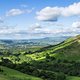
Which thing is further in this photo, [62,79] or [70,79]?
[70,79]

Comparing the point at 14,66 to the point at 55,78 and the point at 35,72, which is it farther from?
the point at 55,78

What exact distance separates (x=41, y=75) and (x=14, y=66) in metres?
21.8

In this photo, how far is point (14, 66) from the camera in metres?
151

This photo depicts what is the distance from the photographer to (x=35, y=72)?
449 feet

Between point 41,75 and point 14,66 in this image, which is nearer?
point 41,75

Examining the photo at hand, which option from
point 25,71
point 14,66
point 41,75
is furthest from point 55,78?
point 14,66

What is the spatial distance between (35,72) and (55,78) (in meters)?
11.2

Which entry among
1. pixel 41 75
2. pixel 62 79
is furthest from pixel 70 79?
pixel 41 75

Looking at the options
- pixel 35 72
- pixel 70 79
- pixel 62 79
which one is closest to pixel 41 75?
pixel 35 72

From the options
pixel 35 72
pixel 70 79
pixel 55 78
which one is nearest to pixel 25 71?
pixel 35 72

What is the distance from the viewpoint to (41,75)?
136 meters

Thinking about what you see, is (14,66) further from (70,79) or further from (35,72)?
(70,79)

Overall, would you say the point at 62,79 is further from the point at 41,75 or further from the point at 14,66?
the point at 14,66

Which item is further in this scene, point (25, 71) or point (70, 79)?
point (70, 79)
